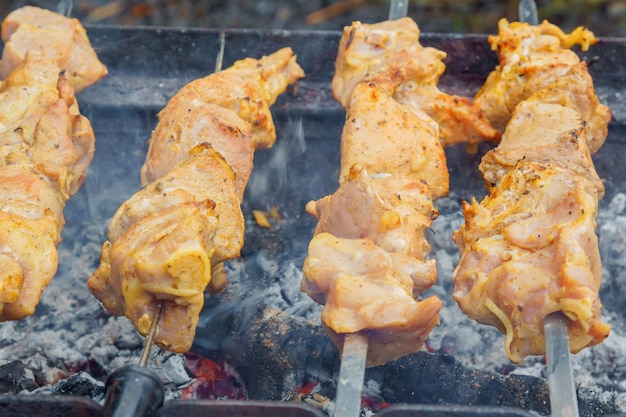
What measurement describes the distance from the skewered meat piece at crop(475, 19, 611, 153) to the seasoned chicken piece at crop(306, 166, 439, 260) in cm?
92

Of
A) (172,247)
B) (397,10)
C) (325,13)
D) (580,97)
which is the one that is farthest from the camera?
(325,13)

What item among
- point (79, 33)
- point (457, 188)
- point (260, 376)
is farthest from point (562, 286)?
point (79, 33)

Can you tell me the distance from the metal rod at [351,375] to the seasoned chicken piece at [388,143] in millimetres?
756

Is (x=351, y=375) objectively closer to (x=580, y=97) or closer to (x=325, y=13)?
(x=580, y=97)

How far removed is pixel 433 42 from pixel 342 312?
2.01 metres

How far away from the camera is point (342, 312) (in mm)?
2168

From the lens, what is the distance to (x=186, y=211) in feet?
7.51

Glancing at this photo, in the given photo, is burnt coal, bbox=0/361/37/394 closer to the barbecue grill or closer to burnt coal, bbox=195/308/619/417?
the barbecue grill

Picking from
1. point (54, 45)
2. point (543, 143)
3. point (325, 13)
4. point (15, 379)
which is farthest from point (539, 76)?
point (325, 13)

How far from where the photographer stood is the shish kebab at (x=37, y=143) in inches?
88.8

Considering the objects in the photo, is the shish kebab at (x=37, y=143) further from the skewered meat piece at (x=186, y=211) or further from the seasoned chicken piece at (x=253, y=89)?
the seasoned chicken piece at (x=253, y=89)

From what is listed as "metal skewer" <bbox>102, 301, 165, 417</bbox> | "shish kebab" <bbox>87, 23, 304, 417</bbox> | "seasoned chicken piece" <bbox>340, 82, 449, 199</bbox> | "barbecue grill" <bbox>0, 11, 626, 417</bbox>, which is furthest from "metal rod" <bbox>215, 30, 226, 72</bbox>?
"metal skewer" <bbox>102, 301, 165, 417</bbox>

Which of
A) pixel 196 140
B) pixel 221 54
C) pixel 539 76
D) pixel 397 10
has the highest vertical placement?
pixel 397 10

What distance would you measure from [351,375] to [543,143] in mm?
1294
